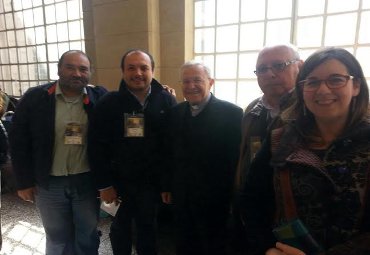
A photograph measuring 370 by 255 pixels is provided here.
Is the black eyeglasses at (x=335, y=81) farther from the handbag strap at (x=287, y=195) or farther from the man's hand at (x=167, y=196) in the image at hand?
the man's hand at (x=167, y=196)

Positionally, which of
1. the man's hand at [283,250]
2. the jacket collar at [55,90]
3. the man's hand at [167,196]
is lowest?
the man's hand at [167,196]

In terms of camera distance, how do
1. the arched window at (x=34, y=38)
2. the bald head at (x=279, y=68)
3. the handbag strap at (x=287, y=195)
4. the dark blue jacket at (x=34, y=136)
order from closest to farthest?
the handbag strap at (x=287, y=195)
the bald head at (x=279, y=68)
the dark blue jacket at (x=34, y=136)
the arched window at (x=34, y=38)

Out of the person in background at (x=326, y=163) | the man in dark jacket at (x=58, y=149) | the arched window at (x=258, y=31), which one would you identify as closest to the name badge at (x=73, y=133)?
the man in dark jacket at (x=58, y=149)

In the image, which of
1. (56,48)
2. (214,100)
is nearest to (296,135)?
(214,100)

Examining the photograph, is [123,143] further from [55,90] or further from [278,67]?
[278,67]

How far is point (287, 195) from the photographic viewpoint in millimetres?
934

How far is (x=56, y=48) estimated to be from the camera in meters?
4.79

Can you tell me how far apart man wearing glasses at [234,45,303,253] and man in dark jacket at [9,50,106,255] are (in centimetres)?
108

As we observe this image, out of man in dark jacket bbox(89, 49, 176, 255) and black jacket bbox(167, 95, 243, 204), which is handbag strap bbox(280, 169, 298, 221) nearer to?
black jacket bbox(167, 95, 243, 204)

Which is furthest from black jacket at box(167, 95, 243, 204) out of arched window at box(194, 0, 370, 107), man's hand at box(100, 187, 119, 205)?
arched window at box(194, 0, 370, 107)

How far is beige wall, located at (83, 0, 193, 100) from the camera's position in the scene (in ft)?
10.3

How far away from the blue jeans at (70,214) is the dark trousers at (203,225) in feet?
2.11

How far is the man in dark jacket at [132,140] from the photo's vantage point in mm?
1770

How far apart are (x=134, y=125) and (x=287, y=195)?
3.74 feet
